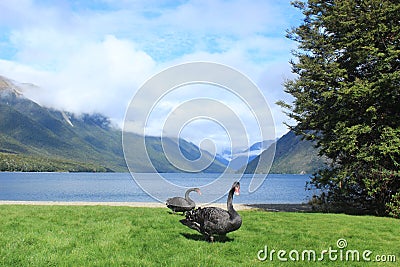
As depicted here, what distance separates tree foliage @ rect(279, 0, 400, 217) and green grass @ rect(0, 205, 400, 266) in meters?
7.18

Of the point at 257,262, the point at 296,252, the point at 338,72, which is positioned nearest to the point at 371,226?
the point at 296,252

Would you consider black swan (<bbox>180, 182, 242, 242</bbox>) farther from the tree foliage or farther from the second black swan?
the tree foliage

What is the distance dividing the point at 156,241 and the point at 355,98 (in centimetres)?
1633

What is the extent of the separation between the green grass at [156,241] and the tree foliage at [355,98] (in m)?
7.18

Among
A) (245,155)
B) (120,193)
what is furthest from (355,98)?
(120,193)

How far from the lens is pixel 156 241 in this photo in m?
12.4

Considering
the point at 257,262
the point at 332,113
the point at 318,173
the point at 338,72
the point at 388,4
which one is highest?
the point at 388,4

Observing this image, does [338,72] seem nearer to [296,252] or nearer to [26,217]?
[296,252]

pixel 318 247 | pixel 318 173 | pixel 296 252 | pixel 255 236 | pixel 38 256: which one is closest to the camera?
pixel 38 256

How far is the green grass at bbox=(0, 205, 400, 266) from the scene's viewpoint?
10.2 m

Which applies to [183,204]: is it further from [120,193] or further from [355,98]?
[120,193]

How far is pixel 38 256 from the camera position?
1023 centimetres

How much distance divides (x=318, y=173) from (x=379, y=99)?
6.26m

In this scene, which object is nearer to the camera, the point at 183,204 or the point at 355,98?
the point at 183,204
